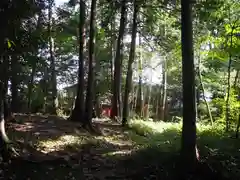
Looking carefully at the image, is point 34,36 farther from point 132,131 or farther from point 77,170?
point 132,131

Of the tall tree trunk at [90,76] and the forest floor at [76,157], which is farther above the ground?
the tall tree trunk at [90,76]

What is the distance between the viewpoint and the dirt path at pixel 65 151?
743cm

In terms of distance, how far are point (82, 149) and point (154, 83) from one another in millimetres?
23731

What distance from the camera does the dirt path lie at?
743 centimetres

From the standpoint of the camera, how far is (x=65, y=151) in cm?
966

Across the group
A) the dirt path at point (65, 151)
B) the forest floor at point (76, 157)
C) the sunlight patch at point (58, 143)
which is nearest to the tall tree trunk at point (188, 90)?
the forest floor at point (76, 157)

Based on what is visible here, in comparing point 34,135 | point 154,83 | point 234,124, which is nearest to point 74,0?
point 34,135

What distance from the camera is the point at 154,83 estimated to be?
33.5 metres

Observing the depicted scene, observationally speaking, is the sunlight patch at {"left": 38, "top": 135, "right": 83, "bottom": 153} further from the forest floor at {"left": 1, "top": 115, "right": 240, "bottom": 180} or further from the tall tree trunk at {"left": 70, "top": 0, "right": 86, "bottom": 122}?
the tall tree trunk at {"left": 70, "top": 0, "right": 86, "bottom": 122}

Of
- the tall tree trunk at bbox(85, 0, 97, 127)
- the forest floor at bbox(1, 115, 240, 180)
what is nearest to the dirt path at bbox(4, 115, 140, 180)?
the forest floor at bbox(1, 115, 240, 180)

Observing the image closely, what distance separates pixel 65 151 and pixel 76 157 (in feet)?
1.98

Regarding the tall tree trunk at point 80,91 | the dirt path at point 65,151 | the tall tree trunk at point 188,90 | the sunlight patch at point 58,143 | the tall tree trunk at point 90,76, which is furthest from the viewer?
the tall tree trunk at point 80,91

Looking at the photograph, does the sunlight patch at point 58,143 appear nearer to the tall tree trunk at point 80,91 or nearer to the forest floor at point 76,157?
the forest floor at point 76,157

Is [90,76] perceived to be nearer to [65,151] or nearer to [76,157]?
[65,151]
